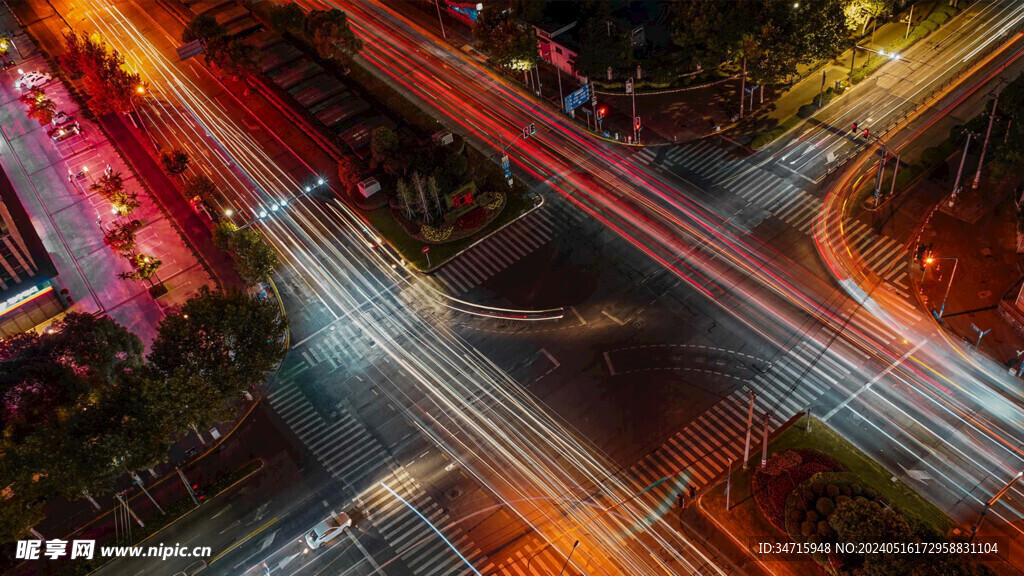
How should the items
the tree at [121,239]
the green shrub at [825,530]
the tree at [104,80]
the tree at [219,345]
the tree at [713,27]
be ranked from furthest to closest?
the tree at [104,80]
the tree at [713,27]
the tree at [121,239]
the tree at [219,345]
the green shrub at [825,530]

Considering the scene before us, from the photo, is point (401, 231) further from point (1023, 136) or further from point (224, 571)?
point (1023, 136)

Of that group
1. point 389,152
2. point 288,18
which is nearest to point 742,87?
point 389,152

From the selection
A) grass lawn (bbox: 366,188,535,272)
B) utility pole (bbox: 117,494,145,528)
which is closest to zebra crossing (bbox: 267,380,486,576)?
utility pole (bbox: 117,494,145,528)

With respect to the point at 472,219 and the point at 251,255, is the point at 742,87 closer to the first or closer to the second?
the point at 472,219

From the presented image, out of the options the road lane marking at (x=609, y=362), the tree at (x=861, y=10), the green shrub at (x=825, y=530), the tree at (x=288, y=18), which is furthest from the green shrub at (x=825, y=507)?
the tree at (x=288, y=18)

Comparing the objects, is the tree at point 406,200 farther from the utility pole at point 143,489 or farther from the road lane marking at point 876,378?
the road lane marking at point 876,378
